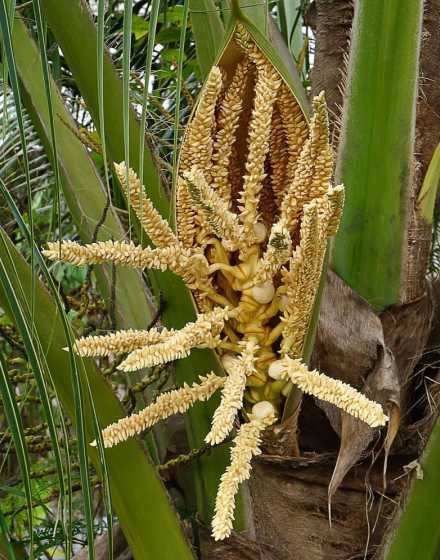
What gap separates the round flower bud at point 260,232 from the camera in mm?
752

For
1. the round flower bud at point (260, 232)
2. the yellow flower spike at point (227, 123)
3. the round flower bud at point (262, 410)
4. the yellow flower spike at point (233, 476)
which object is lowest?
the yellow flower spike at point (233, 476)

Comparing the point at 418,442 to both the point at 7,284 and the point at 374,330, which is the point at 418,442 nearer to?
the point at 374,330

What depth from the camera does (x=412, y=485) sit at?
81cm

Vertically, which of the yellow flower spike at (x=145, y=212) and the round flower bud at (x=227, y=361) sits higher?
the yellow flower spike at (x=145, y=212)

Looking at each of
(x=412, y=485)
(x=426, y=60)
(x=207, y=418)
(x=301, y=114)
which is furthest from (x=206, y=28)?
(x=412, y=485)

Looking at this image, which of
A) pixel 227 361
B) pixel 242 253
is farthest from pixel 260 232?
pixel 227 361

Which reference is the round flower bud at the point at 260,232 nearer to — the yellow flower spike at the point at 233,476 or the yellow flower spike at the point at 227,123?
the yellow flower spike at the point at 227,123

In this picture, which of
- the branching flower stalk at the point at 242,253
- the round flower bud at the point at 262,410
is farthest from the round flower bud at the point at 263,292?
the round flower bud at the point at 262,410

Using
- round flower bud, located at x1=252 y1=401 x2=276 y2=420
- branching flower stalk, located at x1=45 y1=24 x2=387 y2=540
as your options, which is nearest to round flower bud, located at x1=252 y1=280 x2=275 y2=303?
branching flower stalk, located at x1=45 y1=24 x2=387 y2=540

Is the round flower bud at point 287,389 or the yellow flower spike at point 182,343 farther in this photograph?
the round flower bud at point 287,389

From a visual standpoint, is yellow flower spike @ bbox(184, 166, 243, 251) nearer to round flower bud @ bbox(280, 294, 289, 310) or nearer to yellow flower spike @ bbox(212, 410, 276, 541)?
round flower bud @ bbox(280, 294, 289, 310)

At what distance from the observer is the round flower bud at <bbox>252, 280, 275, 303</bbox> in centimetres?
73

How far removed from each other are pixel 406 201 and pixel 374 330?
0.48 ft

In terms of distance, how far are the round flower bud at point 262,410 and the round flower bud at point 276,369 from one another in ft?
0.10
